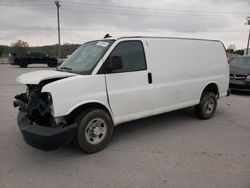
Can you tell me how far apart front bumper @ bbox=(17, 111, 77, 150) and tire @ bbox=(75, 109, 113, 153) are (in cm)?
22

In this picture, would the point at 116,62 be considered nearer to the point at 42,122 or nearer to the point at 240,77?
the point at 42,122

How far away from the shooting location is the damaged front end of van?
3326 mm

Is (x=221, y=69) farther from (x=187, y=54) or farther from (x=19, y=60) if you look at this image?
(x=19, y=60)

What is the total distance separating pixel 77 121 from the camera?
3697mm

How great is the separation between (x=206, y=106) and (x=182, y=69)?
1436 millimetres

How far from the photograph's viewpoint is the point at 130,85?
4.21 meters

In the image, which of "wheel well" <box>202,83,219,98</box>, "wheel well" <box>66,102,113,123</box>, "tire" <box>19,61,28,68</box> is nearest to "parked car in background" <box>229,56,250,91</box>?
"wheel well" <box>202,83,219,98</box>

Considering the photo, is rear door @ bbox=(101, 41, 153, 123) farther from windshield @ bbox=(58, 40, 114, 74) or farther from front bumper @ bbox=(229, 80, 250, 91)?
front bumper @ bbox=(229, 80, 250, 91)

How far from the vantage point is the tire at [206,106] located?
5.78 m

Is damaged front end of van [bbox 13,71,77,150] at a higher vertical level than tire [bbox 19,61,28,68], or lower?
lower

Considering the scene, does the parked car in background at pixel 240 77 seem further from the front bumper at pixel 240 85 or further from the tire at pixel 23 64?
the tire at pixel 23 64

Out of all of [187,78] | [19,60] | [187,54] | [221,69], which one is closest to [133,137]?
[187,78]

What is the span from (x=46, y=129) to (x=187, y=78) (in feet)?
10.8

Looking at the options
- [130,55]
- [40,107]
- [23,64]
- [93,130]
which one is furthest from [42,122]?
[23,64]
